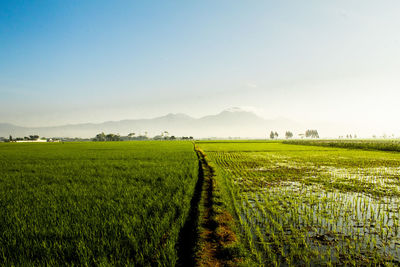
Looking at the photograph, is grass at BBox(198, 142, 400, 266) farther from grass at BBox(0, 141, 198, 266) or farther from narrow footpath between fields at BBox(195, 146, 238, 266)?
grass at BBox(0, 141, 198, 266)

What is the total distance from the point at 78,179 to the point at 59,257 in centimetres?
756

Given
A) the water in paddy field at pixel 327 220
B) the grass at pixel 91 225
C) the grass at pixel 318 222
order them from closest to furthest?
the grass at pixel 91 225 < the grass at pixel 318 222 < the water in paddy field at pixel 327 220

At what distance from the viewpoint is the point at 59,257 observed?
11.6 feet

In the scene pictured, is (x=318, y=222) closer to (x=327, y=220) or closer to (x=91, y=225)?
(x=327, y=220)

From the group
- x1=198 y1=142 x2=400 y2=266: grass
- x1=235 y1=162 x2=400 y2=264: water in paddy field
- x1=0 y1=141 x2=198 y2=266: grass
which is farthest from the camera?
x1=235 y1=162 x2=400 y2=264: water in paddy field

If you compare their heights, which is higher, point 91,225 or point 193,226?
point 91,225

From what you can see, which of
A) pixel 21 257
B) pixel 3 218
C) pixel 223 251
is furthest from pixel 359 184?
pixel 3 218

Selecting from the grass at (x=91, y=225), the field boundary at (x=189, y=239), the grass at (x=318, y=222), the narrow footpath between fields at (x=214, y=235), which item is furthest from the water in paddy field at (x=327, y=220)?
the grass at (x=91, y=225)

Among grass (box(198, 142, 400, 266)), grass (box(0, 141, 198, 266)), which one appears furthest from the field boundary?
grass (box(198, 142, 400, 266))

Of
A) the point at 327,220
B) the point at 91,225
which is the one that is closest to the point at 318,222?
the point at 327,220

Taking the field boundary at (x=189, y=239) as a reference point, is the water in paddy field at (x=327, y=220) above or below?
above

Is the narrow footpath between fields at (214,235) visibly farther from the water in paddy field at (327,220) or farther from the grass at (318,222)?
the water in paddy field at (327,220)

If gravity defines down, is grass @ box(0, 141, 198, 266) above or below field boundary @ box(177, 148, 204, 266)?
above

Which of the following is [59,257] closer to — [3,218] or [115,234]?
[115,234]
